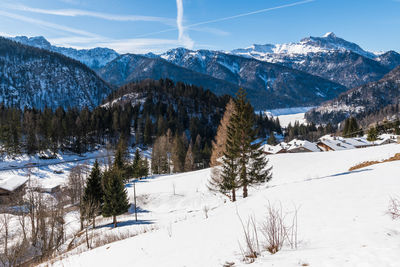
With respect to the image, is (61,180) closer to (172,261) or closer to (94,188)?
(94,188)

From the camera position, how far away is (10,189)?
51062 millimetres

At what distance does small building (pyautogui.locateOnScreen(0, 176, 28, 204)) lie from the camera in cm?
4923

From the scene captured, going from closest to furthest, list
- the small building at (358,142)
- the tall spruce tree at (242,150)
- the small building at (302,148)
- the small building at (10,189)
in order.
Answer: the tall spruce tree at (242,150), the small building at (10,189), the small building at (302,148), the small building at (358,142)

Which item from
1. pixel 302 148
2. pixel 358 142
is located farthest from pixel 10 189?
pixel 358 142

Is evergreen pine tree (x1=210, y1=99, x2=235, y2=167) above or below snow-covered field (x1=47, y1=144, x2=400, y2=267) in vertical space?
above

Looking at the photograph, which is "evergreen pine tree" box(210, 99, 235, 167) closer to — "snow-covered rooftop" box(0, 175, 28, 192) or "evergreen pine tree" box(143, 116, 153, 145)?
"snow-covered rooftop" box(0, 175, 28, 192)

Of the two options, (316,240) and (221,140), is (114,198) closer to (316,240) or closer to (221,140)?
(221,140)

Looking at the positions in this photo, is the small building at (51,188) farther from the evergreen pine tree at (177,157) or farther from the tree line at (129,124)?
the evergreen pine tree at (177,157)

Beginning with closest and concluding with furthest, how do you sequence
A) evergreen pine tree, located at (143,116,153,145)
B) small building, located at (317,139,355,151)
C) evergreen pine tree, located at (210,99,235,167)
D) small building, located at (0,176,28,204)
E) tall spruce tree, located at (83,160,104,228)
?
1. evergreen pine tree, located at (210,99,235,167)
2. tall spruce tree, located at (83,160,104,228)
3. small building, located at (0,176,28,204)
4. small building, located at (317,139,355,151)
5. evergreen pine tree, located at (143,116,153,145)

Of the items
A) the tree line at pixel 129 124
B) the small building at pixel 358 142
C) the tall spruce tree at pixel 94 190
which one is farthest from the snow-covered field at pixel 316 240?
the small building at pixel 358 142

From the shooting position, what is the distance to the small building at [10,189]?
162ft

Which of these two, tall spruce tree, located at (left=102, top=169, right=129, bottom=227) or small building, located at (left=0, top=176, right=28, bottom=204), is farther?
small building, located at (left=0, top=176, right=28, bottom=204)

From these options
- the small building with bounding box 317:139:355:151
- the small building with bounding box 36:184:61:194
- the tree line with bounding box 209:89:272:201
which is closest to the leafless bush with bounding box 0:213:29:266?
the tree line with bounding box 209:89:272:201

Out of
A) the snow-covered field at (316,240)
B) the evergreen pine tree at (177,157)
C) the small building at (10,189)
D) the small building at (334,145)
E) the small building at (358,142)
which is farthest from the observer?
the small building at (358,142)
